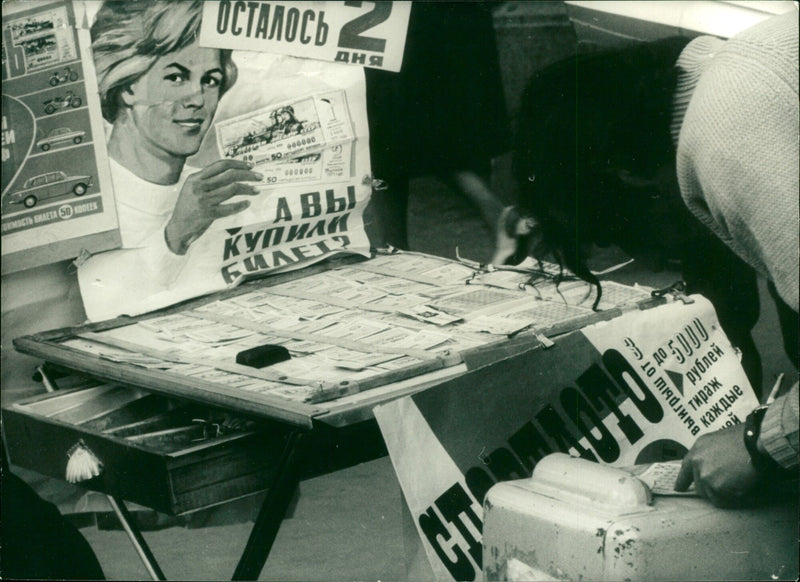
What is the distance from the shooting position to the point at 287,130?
2926 millimetres

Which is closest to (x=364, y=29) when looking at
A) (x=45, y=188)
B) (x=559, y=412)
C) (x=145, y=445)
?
(x=45, y=188)

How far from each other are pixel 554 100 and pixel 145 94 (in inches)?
47.6

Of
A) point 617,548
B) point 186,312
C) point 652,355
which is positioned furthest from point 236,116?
point 617,548

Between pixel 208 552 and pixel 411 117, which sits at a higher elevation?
pixel 411 117

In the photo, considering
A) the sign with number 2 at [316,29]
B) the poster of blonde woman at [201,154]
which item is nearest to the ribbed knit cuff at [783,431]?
the poster of blonde woman at [201,154]

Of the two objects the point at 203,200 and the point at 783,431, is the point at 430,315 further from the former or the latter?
the point at 783,431

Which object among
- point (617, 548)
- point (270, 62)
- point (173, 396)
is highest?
point (270, 62)

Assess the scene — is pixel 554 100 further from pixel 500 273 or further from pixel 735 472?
pixel 500 273

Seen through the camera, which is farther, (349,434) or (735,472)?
(349,434)

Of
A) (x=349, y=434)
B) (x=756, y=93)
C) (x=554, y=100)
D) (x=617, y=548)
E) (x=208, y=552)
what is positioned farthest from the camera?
(x=208, y=552)

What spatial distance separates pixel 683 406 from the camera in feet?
8.80

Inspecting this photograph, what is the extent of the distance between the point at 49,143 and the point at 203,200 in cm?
40

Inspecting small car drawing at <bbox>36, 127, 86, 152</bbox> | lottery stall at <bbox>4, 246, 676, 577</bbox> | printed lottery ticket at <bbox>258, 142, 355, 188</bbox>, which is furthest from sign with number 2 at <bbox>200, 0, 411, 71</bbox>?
lottery stall at <bbox>4, 246, 676, 577</bbox>

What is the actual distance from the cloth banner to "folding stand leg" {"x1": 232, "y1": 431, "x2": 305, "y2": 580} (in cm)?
20
